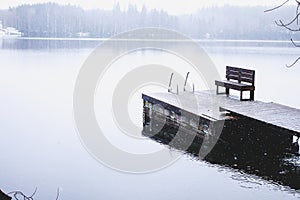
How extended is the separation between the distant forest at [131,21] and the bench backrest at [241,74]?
2551 cm

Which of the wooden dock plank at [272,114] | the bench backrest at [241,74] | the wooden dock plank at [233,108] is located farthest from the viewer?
the bench backrest at [241,74]

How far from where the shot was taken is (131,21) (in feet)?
188

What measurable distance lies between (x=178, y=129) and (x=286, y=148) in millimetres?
2665

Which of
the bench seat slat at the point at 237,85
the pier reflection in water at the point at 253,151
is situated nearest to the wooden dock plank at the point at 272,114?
the pier reflection in water at the point at 253,151

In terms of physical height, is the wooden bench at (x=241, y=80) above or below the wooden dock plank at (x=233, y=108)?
above

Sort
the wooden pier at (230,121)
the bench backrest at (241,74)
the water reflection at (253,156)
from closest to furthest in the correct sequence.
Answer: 1. the water reflection at (253,156)
2. the wooden pier at (230,121)
3. the bench backrest at (241,74)

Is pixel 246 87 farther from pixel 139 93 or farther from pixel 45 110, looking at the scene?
pixel 139 93

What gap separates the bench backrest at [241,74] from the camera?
10.1m

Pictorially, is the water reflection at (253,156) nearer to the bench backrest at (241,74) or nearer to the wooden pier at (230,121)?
the wooden pier at (230,121)

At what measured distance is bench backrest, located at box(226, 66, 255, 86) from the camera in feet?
33.1

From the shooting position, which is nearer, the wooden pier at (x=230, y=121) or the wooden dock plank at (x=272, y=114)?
the wooden dock plank at (x=272, y=114)

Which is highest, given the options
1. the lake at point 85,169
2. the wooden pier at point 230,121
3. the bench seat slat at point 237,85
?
the bench seat slat at point 237,85

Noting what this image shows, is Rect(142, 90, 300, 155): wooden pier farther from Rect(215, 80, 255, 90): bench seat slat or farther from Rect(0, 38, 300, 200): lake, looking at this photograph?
Rect(0, 38, 300, 200): lake

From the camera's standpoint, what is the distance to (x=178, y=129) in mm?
10352
